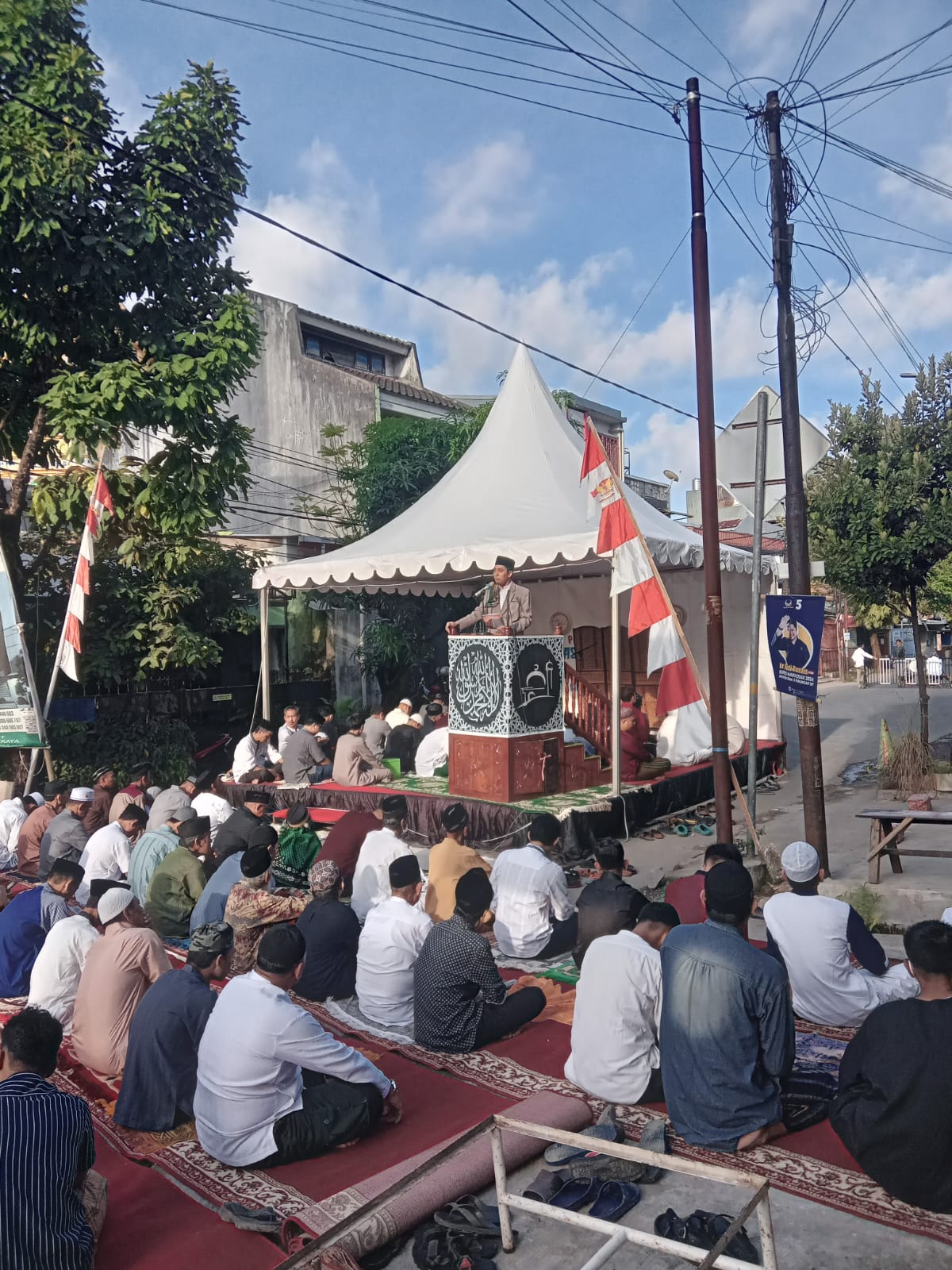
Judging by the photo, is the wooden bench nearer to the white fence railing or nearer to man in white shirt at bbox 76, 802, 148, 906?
man in white shirt at bbox 76, 802, 148, 906

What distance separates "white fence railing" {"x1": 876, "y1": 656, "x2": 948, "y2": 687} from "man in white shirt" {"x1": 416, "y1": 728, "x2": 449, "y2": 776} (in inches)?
852

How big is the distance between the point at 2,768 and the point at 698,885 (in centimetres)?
936

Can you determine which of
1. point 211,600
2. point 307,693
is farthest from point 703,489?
point 307,693

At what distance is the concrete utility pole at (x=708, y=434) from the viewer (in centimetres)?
745

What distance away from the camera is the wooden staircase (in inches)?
406

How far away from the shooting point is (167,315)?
10367 millimetres

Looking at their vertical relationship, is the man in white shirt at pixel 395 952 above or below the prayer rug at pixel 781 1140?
above

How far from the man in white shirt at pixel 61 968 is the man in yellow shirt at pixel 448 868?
212cm

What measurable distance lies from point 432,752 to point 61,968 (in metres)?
6.18

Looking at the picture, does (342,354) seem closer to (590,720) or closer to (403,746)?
(403,746)

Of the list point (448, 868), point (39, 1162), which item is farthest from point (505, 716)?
point (39, 1162)

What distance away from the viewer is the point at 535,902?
6125 mm

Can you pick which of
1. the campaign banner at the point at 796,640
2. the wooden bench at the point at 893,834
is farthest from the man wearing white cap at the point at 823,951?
the campaign banner at the point at 796,640

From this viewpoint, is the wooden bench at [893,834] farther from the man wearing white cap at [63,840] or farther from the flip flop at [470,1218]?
the man wearing white cap at [63,840]
